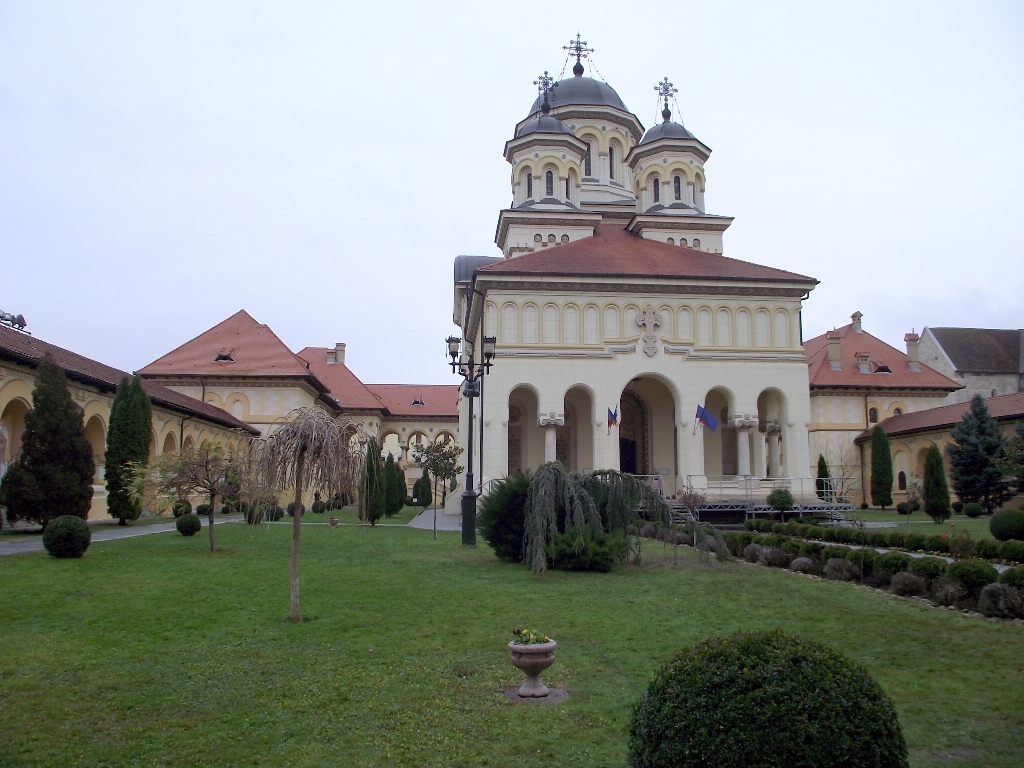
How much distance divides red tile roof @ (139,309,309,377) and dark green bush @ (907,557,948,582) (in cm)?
3628

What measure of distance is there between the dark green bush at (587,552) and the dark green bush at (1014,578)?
5.91 m

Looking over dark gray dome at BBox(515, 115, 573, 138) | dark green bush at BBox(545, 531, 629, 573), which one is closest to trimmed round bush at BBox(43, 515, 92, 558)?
dark green bush at BBox(545, 531, 629, 573)

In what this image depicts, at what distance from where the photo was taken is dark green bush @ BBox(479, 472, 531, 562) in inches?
605

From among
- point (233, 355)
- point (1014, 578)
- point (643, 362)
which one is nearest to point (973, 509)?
point (643, 362)

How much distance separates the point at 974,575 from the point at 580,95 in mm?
41474

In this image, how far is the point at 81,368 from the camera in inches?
988

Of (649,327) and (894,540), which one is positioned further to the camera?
(649,327)

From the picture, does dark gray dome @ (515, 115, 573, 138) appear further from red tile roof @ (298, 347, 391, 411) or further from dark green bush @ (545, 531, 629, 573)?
dark green bush @ (545, 531, 629, 573)

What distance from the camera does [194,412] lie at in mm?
32156

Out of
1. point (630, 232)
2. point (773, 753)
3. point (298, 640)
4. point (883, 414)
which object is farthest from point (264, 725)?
point (883, 414)

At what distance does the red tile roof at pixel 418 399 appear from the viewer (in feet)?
212

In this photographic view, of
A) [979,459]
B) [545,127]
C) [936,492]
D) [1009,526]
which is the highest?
[545,127]

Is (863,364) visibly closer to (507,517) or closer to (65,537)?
(507,517)

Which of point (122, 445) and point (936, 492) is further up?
point (122, 445)
